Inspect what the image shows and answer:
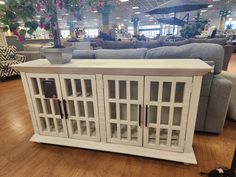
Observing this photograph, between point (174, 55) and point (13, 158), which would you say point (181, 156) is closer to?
point (174, 55)

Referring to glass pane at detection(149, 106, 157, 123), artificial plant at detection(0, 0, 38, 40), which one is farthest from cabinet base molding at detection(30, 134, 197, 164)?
artificial plant at detection(0, 0, 38, 40)

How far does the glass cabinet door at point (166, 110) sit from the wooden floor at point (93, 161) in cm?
18

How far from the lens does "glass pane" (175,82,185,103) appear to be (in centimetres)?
129

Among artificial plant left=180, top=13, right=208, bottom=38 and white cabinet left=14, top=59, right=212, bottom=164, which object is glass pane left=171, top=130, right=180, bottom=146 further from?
artificial plant left=180, top=13, right=208, bottom=38

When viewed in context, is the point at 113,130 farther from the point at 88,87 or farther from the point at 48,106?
the point at 48,106

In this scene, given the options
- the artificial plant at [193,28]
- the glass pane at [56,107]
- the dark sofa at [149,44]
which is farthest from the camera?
the artificial plant at [193,28]

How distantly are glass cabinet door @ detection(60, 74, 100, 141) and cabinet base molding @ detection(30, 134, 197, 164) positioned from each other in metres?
0.06

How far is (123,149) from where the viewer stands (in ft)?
4.82

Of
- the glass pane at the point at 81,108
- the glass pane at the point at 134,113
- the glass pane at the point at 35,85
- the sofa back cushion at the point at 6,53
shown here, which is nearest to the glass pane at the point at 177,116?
the glass pane at the point at 134,113

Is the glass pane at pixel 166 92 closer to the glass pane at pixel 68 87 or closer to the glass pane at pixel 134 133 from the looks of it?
the glass pane at pixel 134 133

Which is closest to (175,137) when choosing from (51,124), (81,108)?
(81,108)

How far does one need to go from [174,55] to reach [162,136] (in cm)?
82

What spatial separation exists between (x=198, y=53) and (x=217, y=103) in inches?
20.8

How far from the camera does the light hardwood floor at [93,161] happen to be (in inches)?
51.6
